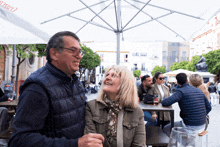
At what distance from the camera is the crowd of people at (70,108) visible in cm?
120

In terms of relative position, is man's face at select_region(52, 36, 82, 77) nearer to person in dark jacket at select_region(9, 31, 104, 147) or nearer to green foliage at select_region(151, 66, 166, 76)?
person in dark jacket at select_region(9, 31, 104, 147)

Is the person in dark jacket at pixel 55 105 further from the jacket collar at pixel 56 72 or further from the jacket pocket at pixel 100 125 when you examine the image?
the jacket pocket at pixel 100 125

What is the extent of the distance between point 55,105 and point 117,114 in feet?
2.21

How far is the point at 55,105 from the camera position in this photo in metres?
1.33

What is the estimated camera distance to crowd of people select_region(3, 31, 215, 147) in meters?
1.20

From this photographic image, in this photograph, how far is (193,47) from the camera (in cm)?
5159

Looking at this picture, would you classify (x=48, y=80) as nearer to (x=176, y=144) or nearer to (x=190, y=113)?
(x=176, y=144)

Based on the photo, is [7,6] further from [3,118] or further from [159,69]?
[159,69]

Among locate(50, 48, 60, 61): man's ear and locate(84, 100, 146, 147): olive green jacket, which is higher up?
locate(50, 48, 60, 61): man's ear

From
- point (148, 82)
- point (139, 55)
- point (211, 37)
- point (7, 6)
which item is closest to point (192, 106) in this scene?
point (148, 82)

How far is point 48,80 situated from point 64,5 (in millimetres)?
4034

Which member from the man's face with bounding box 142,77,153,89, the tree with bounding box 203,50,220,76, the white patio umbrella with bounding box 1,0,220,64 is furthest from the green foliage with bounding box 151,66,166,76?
the man's face with bounding box 142,77,153,89

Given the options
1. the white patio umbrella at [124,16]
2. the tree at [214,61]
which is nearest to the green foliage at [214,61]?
the tree at [214,61]

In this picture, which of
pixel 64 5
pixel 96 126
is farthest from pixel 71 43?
pixel 64 5
